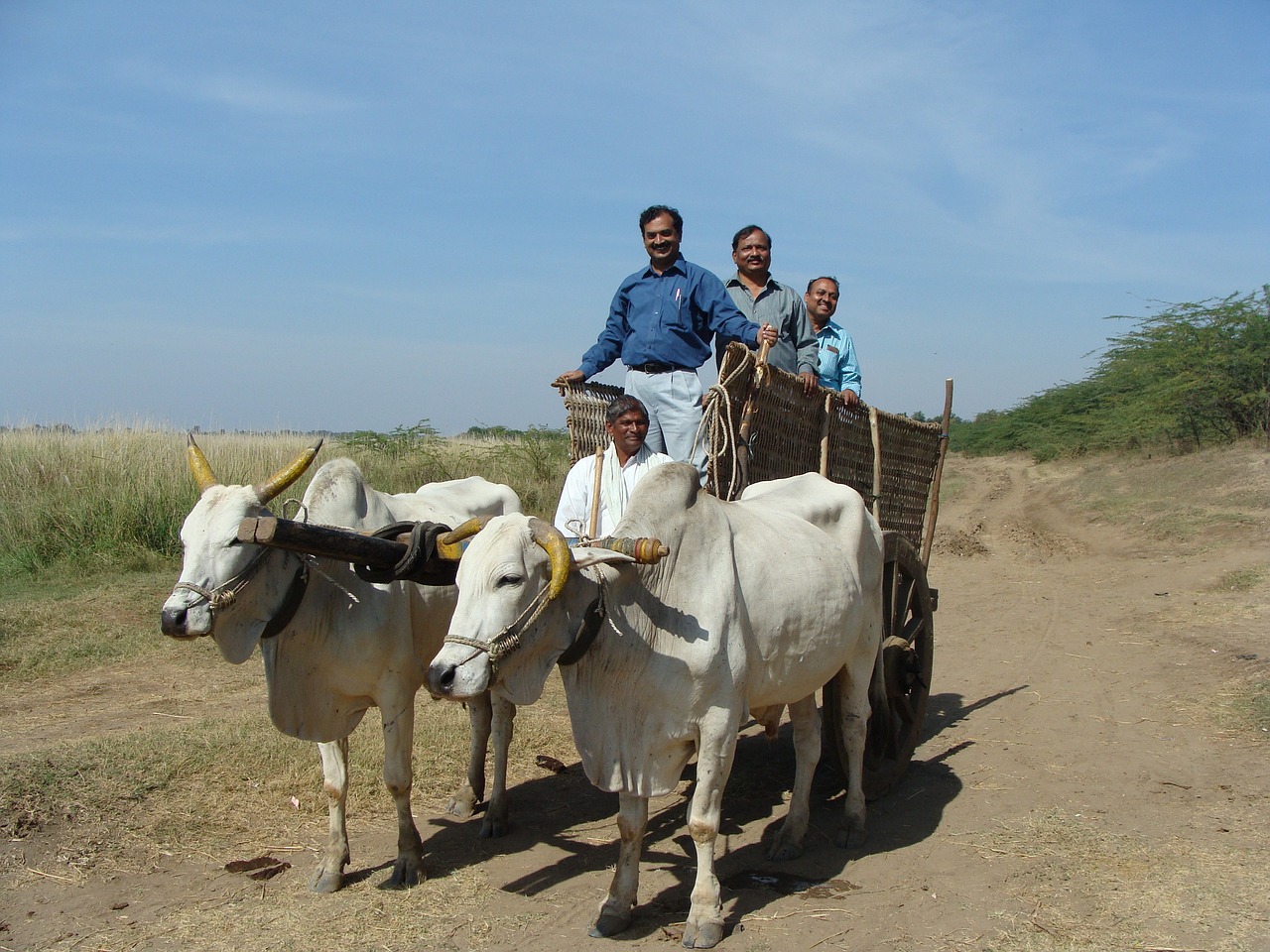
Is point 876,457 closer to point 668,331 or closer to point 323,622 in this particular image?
point 668,331

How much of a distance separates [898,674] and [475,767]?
2.30m

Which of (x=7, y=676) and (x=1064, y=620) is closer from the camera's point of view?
(x=7, y=676)

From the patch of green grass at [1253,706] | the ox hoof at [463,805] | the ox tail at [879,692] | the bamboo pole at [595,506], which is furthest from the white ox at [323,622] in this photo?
the patch of green grass at [1253,706]

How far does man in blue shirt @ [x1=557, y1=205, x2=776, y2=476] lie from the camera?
522 cm

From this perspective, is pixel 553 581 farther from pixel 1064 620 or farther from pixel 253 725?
pixel 1064 620

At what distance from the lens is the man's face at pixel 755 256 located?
5953mm

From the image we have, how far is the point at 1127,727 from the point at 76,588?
28.2 ft

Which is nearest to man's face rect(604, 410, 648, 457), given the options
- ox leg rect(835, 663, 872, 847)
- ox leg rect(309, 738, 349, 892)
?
ox leg rect(835, 663, 872, 847)

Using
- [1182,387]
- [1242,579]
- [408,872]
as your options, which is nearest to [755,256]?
[408,872]

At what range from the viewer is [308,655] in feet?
13.5

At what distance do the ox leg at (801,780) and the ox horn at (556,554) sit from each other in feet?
5.99

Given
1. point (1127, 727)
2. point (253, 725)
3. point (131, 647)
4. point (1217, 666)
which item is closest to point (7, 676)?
point (131, 647)

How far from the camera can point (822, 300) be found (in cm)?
656

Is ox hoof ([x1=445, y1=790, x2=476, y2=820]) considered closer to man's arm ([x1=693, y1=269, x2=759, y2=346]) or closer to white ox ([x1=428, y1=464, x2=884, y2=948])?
white ox ([x1=428, y1=464, x2=884, y2=948])
